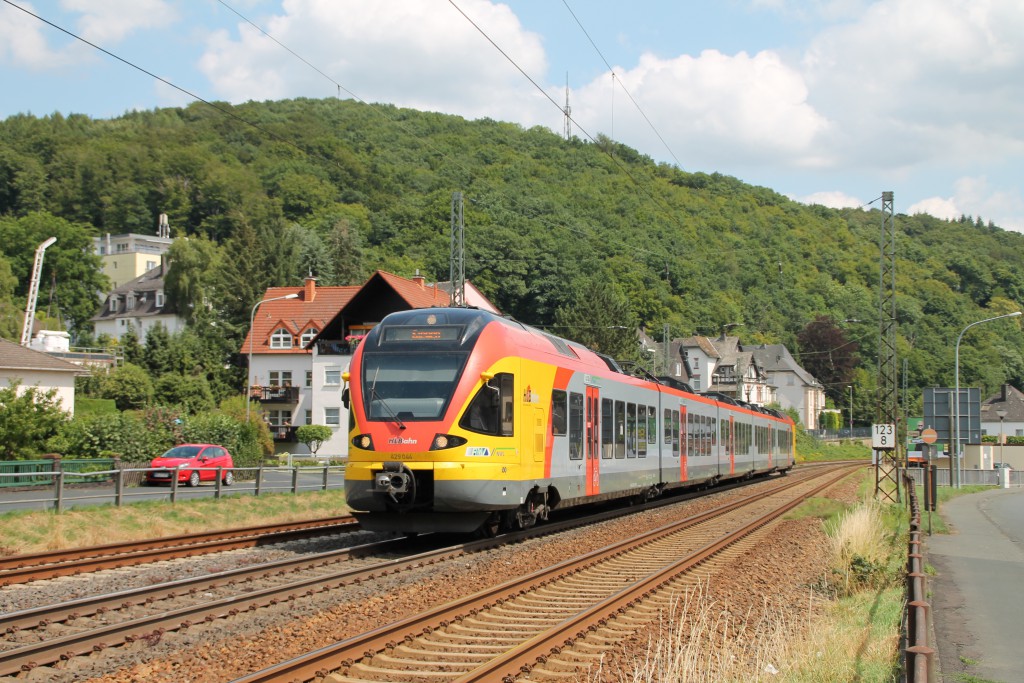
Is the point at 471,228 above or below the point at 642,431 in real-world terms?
above

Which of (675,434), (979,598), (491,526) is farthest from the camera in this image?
(675,434)

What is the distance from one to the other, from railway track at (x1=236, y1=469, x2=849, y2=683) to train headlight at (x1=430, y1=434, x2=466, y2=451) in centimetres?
232

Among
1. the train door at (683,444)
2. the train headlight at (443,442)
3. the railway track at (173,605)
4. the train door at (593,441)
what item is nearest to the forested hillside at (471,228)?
the train door at (683,444)

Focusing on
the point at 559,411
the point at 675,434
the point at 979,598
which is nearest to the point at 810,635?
the point at 979,598

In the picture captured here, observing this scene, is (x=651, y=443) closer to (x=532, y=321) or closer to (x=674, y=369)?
(x=532, y=321)

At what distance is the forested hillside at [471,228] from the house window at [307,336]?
8.36 meters

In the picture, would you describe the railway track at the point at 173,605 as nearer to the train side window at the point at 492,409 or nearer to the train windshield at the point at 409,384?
the train side window at the point at 492,409

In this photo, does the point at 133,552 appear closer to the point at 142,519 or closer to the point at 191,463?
the point at 142,519

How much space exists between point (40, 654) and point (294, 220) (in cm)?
9330

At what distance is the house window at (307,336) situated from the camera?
61.6 m

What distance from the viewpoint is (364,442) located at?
14633 mm

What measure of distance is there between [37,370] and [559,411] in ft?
98.9

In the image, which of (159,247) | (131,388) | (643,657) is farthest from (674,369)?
(643,657)

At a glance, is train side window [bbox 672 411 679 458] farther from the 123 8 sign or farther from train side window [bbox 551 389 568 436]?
train side window [bbox 551 389 568 436]
